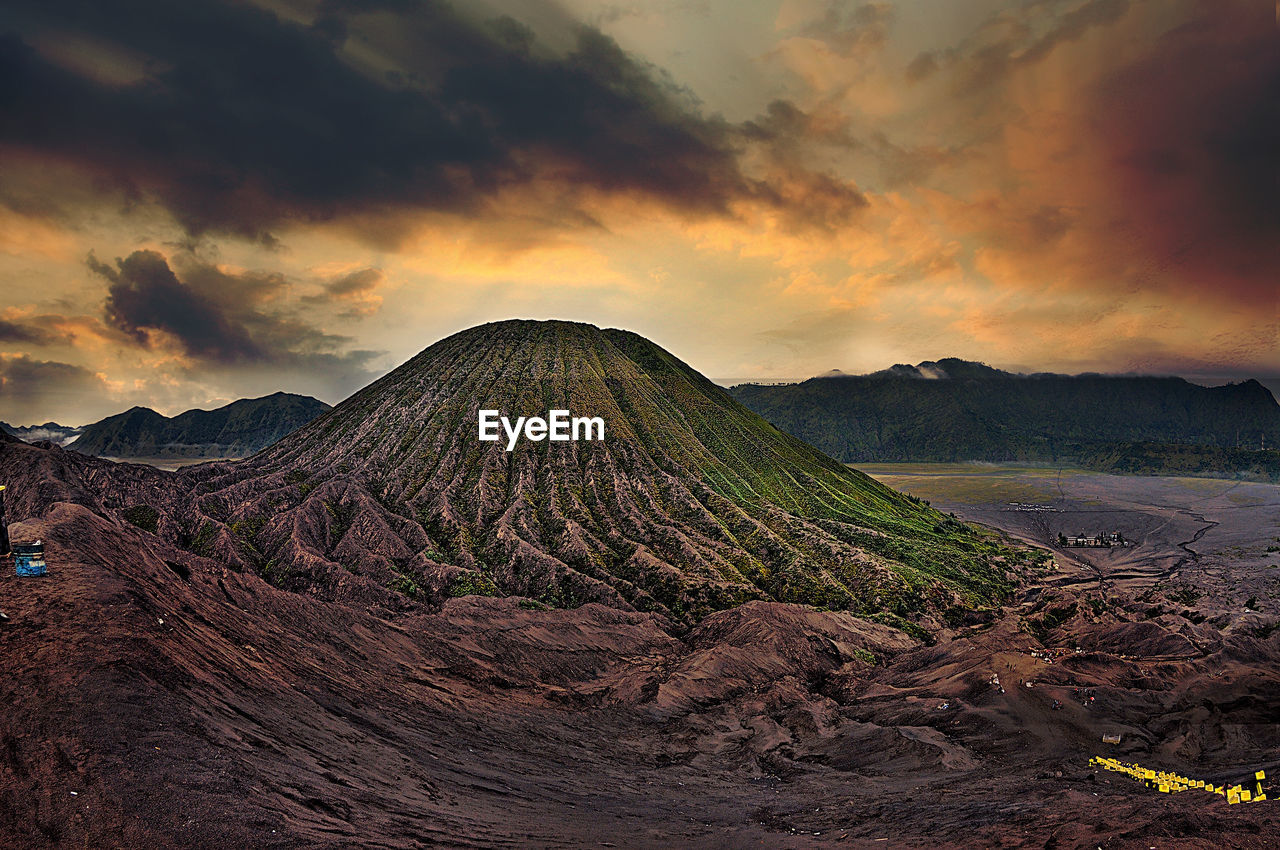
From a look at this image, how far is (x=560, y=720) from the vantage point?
54250 mm

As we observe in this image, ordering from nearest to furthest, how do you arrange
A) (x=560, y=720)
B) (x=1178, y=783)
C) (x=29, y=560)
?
(x=29, y=560) → (x=1178, y=783) → (x=560, y=720)

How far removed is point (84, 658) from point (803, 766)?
47.4 m

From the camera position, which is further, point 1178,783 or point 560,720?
point 560,720

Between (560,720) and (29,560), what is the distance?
39.9 metres

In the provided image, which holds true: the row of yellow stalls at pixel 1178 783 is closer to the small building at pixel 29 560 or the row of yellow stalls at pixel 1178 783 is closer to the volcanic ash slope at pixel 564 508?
the volcanic ash slope at pixel 564 508

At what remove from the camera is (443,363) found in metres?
142

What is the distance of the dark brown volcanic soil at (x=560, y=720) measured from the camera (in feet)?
82.5

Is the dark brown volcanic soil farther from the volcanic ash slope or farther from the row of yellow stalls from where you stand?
the volcanic ash slope

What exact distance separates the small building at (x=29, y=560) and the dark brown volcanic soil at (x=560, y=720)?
83 cm

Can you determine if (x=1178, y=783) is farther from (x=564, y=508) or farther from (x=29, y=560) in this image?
(x=564, y=508)

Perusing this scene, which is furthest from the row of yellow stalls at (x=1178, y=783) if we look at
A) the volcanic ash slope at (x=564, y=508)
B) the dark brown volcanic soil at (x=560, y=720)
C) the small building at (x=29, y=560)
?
the small building at (x=29, y=560)

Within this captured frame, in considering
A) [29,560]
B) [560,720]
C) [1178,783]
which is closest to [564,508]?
[560,720]

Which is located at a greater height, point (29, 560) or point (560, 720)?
A: point (29, 560)

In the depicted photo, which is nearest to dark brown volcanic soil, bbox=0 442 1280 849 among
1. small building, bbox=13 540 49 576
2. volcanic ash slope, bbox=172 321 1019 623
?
small building, bbox=13 540 49 576
